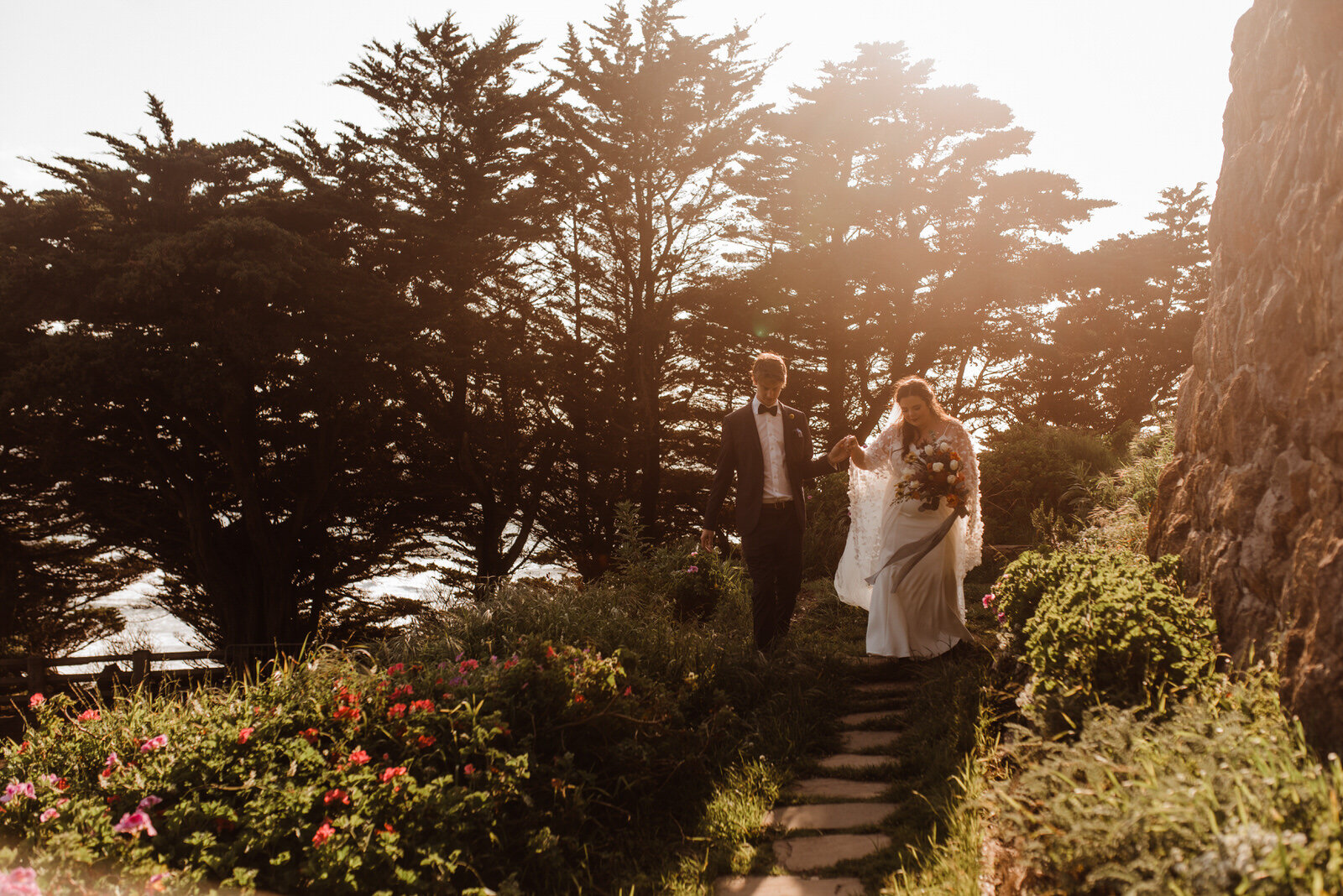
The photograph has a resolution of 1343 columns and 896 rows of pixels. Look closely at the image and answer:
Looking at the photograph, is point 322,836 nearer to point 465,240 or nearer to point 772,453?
point 772,453

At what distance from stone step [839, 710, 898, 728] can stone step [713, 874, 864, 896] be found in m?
1.72

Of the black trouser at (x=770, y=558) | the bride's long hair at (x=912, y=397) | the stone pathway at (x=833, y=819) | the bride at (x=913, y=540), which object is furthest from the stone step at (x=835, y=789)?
the bride's long hair at (x=912, y=397)

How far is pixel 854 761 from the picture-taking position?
4562mm

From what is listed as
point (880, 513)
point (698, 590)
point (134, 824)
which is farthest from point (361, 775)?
point (698, 590)

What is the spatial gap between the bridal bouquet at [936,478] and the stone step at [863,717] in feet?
4.61

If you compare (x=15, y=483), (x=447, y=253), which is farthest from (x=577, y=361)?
(x=15, y=483)

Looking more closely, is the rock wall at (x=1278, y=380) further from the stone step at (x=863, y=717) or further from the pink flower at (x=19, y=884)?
the pink flower at (x=19, y=884)

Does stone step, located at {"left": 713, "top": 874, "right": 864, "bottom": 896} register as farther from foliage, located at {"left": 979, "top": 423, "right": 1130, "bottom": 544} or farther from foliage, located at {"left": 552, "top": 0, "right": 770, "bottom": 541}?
foliage, located at {"left": 552, "top": 0, "right": 770, "bottom": 541}

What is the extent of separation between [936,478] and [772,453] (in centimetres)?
115

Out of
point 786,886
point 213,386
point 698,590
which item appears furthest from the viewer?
point 213,386

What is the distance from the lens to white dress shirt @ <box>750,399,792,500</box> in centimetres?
592

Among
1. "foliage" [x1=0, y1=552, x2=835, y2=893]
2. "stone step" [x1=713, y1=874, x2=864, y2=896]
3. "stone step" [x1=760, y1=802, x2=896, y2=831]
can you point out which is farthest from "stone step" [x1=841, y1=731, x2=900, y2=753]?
"stone step" [x1=713, y1=874, x2=864, y2=896]

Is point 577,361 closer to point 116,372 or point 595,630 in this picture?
point 116,372

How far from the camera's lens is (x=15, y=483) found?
16031mm
